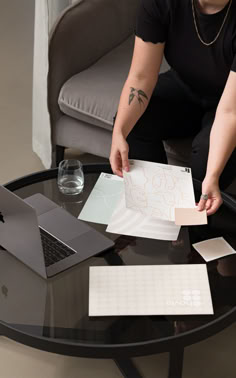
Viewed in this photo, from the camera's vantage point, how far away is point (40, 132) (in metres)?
2.22

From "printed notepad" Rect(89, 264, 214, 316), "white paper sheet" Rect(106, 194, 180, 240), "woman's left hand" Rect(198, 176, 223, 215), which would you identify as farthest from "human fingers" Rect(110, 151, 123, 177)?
"printed notepad" Rect(89, 264, 214, 316)

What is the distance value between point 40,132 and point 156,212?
3.17ft

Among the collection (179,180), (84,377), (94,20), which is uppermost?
(94,20)

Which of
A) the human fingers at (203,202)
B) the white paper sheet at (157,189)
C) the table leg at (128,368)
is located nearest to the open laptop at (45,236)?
the white paper sheet at (157,189)

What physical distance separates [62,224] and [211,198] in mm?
395

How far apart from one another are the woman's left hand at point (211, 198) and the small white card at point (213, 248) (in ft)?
0.25

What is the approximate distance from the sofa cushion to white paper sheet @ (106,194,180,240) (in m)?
0.58

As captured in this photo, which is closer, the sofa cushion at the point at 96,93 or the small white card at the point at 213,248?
the small white card at the point at 213,248

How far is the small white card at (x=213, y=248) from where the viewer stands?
4.48ft

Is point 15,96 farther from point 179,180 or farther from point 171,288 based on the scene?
point 171,288

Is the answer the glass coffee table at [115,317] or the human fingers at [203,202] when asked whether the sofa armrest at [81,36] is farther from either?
the human fingers at [203,202]

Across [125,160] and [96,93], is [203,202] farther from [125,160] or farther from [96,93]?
[96,93]

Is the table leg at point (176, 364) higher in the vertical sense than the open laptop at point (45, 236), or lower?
lower

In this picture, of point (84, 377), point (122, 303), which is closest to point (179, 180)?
point (122, 303)
